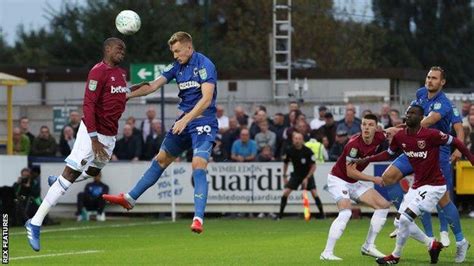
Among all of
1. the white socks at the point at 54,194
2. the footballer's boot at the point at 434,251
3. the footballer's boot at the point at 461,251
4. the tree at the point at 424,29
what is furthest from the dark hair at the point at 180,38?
the tree at the point at 424,29

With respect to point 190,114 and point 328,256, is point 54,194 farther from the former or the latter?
point 328,256

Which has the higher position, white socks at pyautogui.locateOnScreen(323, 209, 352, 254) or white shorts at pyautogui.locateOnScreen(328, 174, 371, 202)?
white shorts at pyautogui.locateOnScreen(328, 174, 371, 202)

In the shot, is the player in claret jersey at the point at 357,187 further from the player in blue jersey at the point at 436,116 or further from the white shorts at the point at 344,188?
the player in blue jersey at the point at 436,116

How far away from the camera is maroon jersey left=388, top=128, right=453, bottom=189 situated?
57.6ft

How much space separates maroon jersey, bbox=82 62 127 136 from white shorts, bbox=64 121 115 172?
116 millimetres

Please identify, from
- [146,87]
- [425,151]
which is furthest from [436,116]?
[146,87]

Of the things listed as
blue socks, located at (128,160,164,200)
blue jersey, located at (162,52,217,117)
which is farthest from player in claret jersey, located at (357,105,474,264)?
blue socks, located at (128,160,164,200)

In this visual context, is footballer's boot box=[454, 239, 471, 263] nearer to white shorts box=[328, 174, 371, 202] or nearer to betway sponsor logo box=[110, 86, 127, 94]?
white shorts box=[328, 174, 371, 202]

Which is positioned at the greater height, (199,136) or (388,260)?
(199,136)

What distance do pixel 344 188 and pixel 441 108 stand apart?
1.65 meters

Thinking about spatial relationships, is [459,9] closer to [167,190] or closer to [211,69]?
[167,190]

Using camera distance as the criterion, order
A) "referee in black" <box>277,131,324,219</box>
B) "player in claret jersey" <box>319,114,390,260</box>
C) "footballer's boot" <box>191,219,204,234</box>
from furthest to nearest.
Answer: "referee in black" <box>277,131,324,219</box>
"player in claret jersey" <box>319,114,390,260</box>
"footballer's boot" <box>191,219,204,234</box>

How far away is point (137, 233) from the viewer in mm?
26281

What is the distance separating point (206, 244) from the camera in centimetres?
2248
